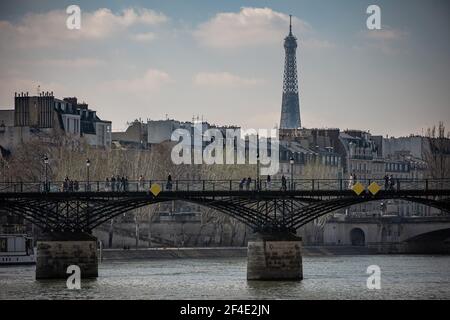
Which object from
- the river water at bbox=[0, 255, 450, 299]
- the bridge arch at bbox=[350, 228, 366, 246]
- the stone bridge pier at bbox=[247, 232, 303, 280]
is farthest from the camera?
the bridge arch at bbox=[350, 228, 366, 246]

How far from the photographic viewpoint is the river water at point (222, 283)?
91.8 m

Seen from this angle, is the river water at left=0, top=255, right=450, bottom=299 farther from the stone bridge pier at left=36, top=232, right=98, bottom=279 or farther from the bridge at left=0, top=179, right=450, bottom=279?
the bridge at left=0, top=179, right=450, bottom=279

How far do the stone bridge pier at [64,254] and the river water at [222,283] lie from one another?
4.77ft

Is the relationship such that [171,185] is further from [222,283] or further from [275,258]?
[222,283]

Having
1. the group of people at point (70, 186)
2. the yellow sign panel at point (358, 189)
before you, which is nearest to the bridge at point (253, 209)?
the yellow sign panel at point (358, 189)

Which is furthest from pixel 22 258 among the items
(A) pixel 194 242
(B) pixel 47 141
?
(B) pixel 47 141

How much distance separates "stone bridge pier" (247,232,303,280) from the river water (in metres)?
1.02

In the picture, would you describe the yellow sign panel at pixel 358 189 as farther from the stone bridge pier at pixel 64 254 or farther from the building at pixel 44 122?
the building at pixel 44 122

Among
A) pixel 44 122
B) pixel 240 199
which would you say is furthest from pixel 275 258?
pixel 44 122

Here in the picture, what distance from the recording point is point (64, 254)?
105875 millimetres

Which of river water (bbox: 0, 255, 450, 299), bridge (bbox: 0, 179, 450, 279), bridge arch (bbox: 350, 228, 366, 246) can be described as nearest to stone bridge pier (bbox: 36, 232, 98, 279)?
bridge (bbox: 0, 179, 450, 279)

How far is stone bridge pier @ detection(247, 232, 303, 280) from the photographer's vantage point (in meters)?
103
